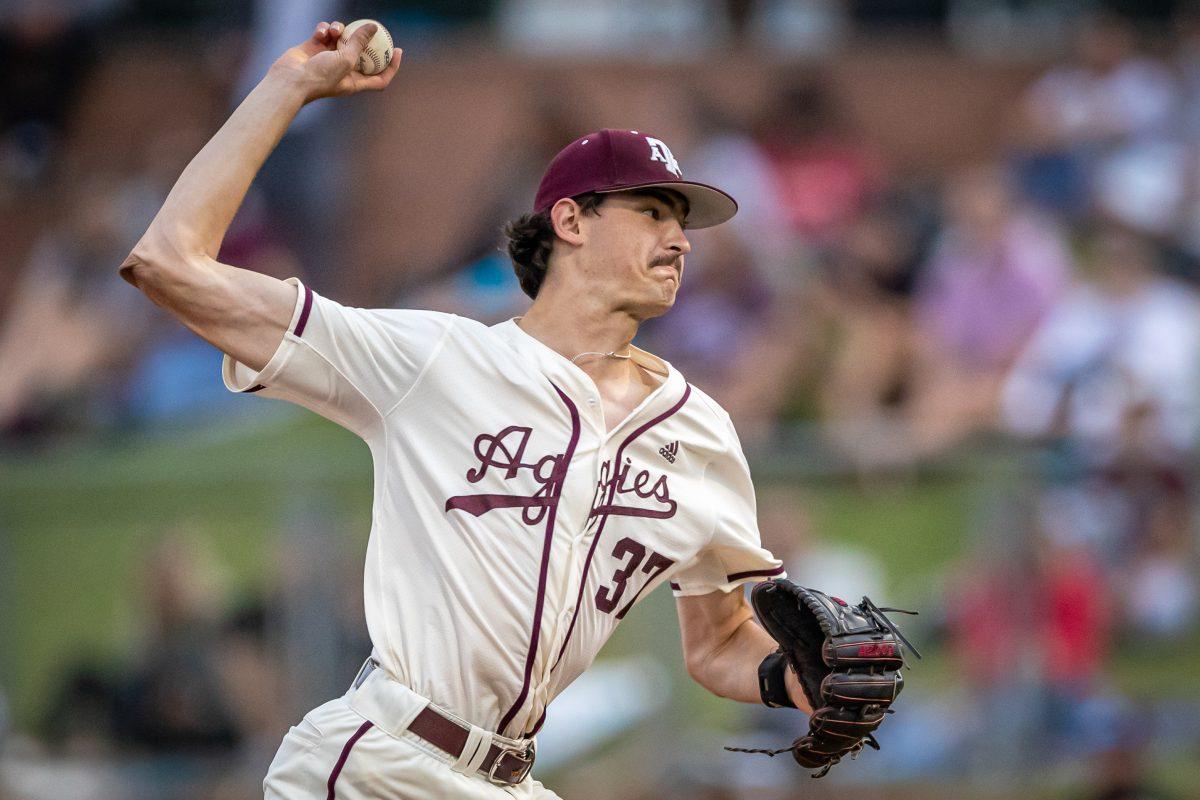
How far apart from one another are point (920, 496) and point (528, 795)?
4.06 m

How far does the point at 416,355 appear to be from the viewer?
12.6 feet

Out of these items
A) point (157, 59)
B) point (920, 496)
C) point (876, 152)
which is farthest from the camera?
point (157, 59)

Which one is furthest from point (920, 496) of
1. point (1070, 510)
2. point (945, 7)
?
point (945, 7)

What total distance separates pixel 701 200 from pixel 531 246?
0.46 metres

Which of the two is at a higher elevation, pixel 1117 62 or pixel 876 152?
pixel 1117 62

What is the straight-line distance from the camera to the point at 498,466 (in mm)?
3842

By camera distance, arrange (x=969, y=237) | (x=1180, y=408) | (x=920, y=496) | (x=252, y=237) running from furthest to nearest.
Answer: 1. (x=252, y=237)
2. (x=969, y=237)
3. (x=1180, y=408)
4. (x=920, y=496)

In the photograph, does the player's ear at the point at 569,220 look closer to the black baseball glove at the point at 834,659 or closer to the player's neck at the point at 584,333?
the player's neck at the point at 584,333

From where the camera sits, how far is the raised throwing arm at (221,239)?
11.6 feet

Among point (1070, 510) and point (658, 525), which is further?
point (1070, 510)

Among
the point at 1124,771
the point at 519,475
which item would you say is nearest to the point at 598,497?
the point at 519,475

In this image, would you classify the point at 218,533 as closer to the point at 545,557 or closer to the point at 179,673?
the point at 179,673

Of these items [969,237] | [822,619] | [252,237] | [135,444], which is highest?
[969,237]

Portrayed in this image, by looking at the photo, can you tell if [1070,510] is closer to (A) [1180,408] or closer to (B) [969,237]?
(A) [1180,408]
